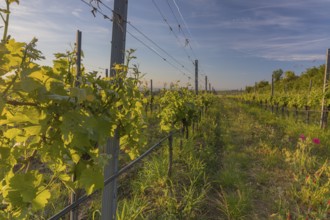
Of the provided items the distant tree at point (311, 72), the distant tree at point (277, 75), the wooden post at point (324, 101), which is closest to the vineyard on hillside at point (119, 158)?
the wooden post at point (324, 101)

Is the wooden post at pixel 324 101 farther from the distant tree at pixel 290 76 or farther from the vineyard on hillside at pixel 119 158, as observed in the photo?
the distant tree at pixel 290 76

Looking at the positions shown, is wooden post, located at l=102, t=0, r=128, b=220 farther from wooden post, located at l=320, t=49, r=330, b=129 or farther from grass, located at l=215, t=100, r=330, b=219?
wooden post, located at l=320, t=49, r=330, b=129

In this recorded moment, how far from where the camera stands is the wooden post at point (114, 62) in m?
2.40

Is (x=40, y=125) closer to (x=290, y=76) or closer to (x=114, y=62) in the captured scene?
(x=114, y=62)

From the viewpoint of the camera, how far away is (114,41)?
2408mm

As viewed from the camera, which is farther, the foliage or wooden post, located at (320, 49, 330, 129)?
wooden post, located at (320, 49, 330, 129)

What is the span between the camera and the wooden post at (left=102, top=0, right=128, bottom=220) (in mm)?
2396

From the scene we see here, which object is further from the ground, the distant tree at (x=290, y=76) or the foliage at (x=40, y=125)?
the distant tree at (x=290, y=76)

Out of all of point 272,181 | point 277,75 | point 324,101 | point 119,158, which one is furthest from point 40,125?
point 277,75

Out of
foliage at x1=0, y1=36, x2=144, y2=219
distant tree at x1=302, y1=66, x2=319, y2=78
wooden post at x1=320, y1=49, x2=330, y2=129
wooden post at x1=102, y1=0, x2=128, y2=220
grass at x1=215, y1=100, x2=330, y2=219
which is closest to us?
foliage at x1=0, y1=36, x2=144, y2=219

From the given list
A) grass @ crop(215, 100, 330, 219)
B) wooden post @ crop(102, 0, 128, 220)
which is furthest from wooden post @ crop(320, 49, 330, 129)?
wooden post @ crop(102, 0, 128, 220)

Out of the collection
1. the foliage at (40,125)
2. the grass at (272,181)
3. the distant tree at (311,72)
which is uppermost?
the distant tree at (311,72)

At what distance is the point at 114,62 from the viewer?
7.85 ft

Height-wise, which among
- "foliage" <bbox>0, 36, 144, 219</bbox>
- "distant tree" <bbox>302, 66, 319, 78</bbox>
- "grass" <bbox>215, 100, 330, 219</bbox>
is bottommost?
"grass" <bbox>215, 100, 330, 219</bbox>
